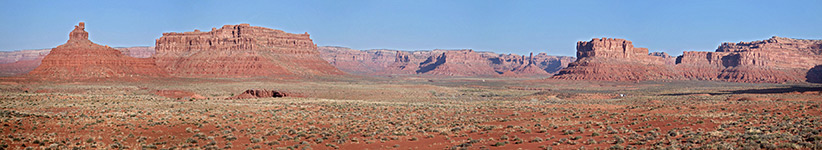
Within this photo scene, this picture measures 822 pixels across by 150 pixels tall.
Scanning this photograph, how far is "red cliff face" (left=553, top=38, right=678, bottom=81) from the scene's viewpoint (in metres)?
139

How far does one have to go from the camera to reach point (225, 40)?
14388 cm

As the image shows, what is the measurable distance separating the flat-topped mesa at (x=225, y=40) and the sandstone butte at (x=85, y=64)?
117ft

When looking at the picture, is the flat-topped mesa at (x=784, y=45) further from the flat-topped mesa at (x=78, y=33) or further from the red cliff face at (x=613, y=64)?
the flat-topped mesa at (x=78, y=33)

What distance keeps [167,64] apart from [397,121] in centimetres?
12065

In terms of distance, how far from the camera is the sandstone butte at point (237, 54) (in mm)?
126000

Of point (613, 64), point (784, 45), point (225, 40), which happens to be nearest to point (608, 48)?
point (613, 64)

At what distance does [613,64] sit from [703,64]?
1458 inches

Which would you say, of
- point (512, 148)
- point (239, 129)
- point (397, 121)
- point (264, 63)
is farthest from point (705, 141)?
point (264, 63)

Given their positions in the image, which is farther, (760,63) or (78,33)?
(760,63)

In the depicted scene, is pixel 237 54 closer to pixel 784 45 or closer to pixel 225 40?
pixel 225 40

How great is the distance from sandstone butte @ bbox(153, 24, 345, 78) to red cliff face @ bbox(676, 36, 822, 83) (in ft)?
330

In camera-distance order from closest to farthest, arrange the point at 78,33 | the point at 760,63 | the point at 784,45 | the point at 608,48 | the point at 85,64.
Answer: the point at 85,64, the point at 78,33, the point at 608,48, the point at 760,63, the point at 784,45

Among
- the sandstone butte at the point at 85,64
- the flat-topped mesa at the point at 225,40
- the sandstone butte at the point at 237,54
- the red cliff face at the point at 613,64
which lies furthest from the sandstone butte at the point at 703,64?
the sandstone butte at the point at 85,64

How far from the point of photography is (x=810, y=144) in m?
15.9
